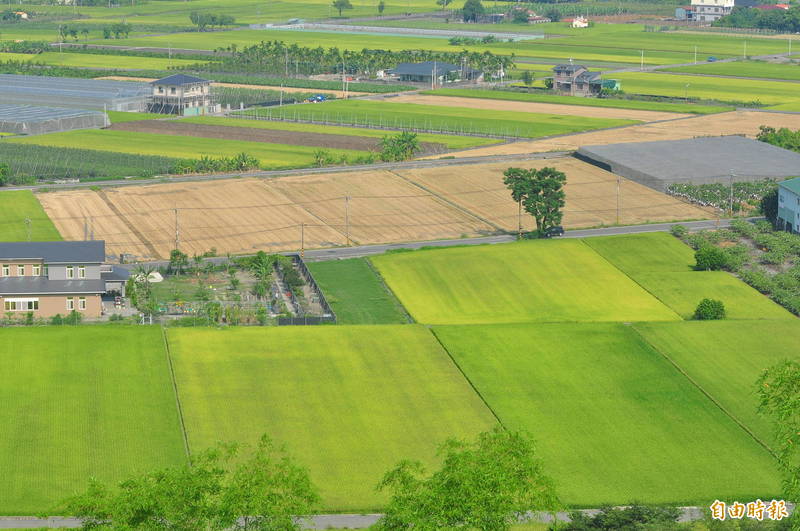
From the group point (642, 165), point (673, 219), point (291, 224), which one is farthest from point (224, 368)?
point (642, 165)

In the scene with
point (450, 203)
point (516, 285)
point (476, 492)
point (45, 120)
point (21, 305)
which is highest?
point (476, 492)

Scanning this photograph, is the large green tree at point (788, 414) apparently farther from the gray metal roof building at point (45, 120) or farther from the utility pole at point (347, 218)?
the gray metal roof building at point (45, 120)

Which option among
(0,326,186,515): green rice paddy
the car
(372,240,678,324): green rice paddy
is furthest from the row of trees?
(0,326,186,515): green rice paddy

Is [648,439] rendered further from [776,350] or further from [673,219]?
[673,219]

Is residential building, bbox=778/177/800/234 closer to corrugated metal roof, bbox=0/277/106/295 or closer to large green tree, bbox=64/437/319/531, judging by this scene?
corrugated metal roof, bbox=0/277/106/295

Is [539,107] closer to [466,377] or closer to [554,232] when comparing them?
[554,232]

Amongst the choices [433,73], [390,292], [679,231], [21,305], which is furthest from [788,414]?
[433,73]
